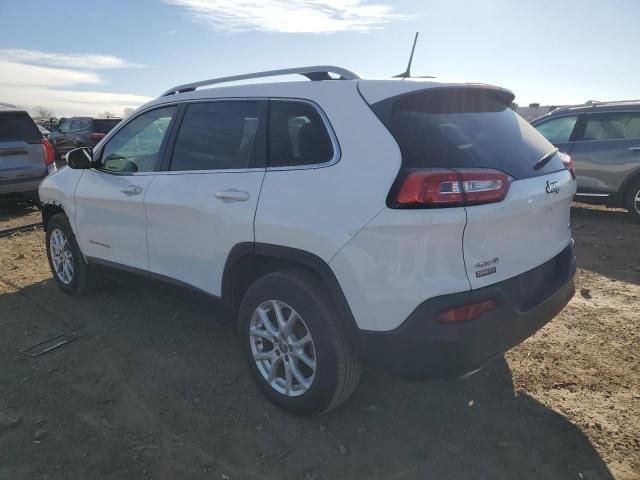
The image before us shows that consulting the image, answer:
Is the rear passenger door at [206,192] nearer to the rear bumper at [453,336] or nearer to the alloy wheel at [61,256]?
the rear bumper at [453,336]

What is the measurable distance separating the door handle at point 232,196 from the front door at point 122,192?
855mm

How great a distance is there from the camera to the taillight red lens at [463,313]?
210 cm

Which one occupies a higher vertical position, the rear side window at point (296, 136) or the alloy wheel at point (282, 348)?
the rear side window at point (296, 136)

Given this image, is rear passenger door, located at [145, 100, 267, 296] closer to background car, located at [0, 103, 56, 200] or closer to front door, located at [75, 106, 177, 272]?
front door, located at [75, 106, 177, 272]

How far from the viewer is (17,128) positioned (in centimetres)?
812

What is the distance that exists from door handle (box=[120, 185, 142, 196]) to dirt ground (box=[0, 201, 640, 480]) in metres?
0.80

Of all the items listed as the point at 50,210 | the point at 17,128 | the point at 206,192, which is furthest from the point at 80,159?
the point at 17,128

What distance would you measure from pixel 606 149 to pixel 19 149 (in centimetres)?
952

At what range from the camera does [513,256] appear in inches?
91.4

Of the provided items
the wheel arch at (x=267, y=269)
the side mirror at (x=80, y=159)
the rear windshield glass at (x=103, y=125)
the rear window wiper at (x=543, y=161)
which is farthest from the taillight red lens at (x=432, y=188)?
the rear windshield glass at (x=103, y=125)

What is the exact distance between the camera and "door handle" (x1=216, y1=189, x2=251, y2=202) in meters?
2.70

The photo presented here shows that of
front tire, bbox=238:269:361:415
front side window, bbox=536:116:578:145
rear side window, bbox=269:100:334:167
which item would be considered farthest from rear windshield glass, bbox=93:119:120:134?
front tire, bbox=238:269:361:415

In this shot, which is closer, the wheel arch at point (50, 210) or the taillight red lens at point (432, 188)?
the taillight red lens at point (432, 188)

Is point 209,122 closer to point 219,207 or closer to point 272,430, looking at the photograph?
point 219,207
